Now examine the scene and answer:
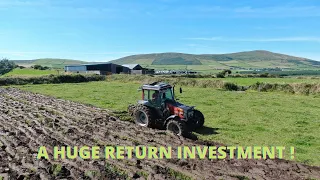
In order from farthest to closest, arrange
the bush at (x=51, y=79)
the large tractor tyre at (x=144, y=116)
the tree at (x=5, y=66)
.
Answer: the tree at (x=5, y=66) < the bush at (x=51, y=79) < the large tractor tyre at (x=144, y=116)

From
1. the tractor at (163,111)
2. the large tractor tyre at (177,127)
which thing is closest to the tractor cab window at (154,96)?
the tractor at (163,111)

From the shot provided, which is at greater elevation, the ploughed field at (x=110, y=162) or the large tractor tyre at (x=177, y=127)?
the large tractor tyre at (x=177, y=127)

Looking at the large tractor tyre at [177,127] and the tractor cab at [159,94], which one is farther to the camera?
the tractor cab at [159,94]

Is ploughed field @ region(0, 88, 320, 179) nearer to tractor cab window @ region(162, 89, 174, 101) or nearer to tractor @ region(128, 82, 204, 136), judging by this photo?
tractor @ region(128, 82, 204, 136)

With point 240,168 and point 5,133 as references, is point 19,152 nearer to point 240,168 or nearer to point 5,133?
point 5,133

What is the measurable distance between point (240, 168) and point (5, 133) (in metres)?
9.18

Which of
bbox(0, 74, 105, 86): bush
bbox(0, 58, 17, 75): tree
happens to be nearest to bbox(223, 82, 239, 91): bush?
bbox(0, 74, 105, 86): bush

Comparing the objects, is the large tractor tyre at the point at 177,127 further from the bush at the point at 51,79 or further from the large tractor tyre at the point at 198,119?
the bush at the point at 51,79

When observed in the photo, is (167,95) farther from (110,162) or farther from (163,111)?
A: (110,162)

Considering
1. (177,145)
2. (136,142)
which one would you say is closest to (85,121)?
(136,142)

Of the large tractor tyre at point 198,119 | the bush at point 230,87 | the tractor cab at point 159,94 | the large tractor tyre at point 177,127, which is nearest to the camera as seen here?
the large tractor tyre at point 177,127

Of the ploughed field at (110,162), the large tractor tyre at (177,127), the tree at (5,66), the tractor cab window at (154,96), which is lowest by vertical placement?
the ploughed field at (110,162)

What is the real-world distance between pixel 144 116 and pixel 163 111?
1.17 m

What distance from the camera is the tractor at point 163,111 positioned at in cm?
1172
